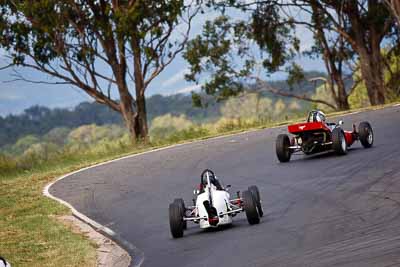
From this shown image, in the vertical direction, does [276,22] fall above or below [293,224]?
above

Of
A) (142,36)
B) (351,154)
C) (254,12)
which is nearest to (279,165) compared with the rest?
(351,154)

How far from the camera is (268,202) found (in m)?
15.6

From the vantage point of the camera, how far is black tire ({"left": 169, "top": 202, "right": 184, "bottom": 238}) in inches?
528

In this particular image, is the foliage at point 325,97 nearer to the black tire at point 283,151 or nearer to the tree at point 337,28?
the tree at point 337,28

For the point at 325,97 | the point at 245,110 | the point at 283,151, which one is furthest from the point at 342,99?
the point at 283,151

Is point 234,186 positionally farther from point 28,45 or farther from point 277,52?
point 277,52

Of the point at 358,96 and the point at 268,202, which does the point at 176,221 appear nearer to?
the point at 268,202

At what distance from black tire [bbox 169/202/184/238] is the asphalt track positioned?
137mm

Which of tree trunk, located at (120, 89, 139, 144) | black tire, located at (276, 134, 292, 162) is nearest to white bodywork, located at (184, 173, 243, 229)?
black tire, located at (276, 134, 292, 162)

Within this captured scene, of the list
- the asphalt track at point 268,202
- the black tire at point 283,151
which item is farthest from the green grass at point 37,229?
the black tire at point 283,151

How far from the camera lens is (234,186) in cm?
1875

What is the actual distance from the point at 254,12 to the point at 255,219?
38158mm

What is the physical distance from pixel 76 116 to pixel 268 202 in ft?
406

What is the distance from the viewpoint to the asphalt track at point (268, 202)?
10.8 meters
